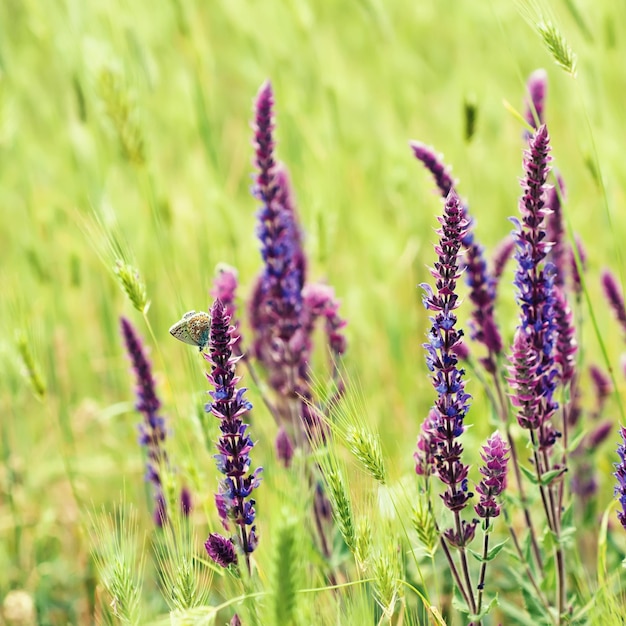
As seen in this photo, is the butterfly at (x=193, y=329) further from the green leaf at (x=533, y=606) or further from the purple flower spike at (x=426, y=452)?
the green leaf at (x=533, y=606)

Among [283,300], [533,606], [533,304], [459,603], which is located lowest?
[533,606]

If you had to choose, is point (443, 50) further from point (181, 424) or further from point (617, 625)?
point (617, 625)

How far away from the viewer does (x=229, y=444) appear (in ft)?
4.36

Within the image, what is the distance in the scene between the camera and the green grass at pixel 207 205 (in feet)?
7.66

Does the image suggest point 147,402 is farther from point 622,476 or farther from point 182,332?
point 622,476

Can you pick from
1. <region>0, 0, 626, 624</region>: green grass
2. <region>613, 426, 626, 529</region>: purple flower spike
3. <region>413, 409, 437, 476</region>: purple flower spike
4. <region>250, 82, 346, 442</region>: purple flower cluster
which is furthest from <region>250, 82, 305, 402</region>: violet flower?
<region>613, 426, 626, 529</region>: purple flower spike

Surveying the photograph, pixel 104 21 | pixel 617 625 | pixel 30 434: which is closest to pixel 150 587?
pixel 30 434

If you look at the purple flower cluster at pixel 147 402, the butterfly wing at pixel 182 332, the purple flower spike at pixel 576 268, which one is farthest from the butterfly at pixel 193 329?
the purple flower spike at pixel 576 268

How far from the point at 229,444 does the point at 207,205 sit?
1.59m

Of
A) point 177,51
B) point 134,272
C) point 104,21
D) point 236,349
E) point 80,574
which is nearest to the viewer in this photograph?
point 134,272

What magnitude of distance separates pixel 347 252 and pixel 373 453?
7.38 ft

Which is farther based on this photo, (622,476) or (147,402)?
(147,402)

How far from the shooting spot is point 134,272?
5.21 feet

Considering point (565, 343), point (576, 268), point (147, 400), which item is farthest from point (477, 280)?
point (147, 400)
